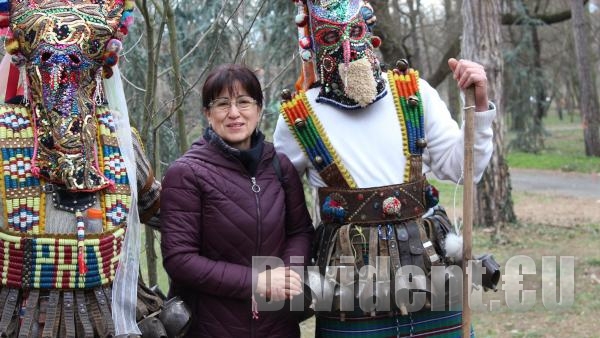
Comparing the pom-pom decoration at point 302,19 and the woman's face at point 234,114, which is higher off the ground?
the pom-pom decoration at point 302,19

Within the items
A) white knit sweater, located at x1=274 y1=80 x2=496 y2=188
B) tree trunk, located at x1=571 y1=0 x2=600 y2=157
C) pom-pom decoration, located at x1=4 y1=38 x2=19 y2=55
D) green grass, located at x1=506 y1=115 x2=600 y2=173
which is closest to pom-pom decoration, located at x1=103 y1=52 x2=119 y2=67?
pom-pom decoration, located at x1=4 y1=38 x2=19 y2=55

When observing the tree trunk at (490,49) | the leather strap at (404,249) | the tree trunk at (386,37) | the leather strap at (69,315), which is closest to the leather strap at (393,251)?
the leather strap at (404,249)

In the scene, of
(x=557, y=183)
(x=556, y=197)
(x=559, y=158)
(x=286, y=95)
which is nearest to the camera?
(x=286, y=95)

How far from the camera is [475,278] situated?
9.58ft

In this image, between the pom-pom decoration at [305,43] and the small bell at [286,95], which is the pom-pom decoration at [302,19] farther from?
the small bell at [286,95]

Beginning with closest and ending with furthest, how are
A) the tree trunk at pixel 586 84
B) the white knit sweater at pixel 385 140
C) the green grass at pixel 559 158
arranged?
1. the white knit sweater at pixel 385 140
2. the tree trunk at pixel 586 84
3. the green grass at pixel 559 158

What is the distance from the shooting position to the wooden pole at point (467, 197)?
2.82m

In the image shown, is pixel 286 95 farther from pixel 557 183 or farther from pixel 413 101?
pixel 557 183

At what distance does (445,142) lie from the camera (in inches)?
118

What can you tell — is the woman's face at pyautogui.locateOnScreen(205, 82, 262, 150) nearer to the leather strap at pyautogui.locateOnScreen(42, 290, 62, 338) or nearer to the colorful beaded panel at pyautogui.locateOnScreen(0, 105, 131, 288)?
the colorful beaded panel at pyautogui.locateOnScreen(0, 105, 131, 288)

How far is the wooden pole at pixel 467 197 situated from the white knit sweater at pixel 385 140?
9 cm

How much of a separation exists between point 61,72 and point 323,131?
103 cm

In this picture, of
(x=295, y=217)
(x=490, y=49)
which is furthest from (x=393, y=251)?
(x=490, y=49)

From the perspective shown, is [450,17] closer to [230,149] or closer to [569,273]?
[569,273]
